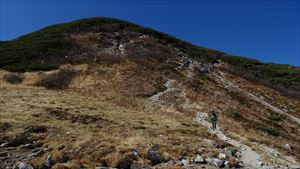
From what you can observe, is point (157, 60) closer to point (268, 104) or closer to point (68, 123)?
point (268, 104)

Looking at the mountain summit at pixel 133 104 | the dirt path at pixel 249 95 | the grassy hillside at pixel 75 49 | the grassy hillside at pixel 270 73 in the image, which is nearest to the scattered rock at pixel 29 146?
the mountain summit at pixel 133 104

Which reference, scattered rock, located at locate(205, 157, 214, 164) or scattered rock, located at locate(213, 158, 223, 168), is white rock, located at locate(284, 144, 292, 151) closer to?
scattered rock, located at locate(213, 158, 223, 168)

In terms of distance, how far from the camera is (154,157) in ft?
48.4

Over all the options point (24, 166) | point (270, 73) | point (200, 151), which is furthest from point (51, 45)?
point (270, 73)

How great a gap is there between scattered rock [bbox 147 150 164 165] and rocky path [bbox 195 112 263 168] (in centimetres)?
475

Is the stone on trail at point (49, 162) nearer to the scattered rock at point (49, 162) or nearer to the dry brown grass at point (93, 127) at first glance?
the scattered rock at point (49, 162)

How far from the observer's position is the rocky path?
16420 mm

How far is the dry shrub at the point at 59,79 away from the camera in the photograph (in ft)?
107

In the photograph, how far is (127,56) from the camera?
4497 centimetres

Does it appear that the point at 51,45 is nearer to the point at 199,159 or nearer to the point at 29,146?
the point at 29,146

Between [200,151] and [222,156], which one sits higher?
[200,151]

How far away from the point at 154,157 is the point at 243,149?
7.33 meters

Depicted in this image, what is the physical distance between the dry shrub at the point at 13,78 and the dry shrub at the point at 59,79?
7.63 feet

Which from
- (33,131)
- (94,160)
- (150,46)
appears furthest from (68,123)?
(150,46)
